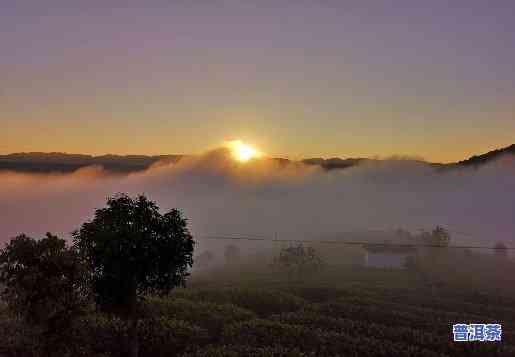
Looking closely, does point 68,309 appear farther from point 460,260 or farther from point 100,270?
point 460,260

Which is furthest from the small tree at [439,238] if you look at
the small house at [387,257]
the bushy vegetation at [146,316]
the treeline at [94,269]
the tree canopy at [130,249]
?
the tree canopy at [130,249]

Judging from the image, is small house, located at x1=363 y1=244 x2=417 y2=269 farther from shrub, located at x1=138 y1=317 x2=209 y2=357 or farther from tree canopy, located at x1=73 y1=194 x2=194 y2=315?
tree canopy, located at x1=73 y1=194 x2=194 y2=315

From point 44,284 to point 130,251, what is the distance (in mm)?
6680

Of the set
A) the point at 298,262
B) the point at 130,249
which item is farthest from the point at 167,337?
the point at 298,262

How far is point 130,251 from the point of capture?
3353cm

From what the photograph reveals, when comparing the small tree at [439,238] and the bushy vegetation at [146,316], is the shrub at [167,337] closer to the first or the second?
the bushy vegetation at [146,316]

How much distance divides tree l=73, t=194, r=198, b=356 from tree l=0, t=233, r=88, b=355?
118 inches

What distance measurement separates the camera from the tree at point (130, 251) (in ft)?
110

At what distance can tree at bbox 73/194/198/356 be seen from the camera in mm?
33500

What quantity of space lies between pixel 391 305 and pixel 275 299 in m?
19.4

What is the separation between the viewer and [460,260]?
163375mm

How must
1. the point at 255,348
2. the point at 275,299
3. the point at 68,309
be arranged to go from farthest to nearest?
the point at 275,299 < the point at 255,348 < the point at 68,309

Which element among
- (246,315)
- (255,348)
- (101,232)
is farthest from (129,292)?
(246,315)

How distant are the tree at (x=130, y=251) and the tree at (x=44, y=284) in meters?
3.01
